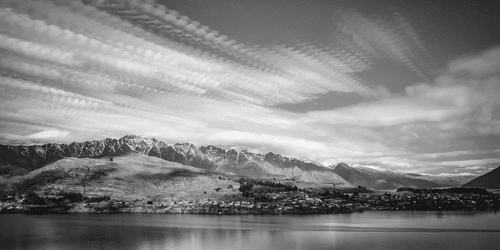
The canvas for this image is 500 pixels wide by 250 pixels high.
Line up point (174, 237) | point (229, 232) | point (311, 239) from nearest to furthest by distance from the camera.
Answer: point (311, 239) → point (174, 237) → point (229, 232)

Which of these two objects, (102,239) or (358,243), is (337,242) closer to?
(358,243)

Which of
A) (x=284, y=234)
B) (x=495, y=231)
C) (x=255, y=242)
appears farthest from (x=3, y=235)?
(x=495, y=231)

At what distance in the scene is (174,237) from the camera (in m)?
146

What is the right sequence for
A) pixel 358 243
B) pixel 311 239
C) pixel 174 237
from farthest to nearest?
pixel 174 237, pixel 311 239, pixel 358 243

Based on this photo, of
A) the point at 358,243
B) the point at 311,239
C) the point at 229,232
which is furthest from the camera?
the point at 229,232

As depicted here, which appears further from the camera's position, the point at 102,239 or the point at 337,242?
the point at 102,239

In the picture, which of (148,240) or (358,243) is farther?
(148,240)

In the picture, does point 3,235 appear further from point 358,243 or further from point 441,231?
point 441,231

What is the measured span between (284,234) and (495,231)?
3506 inches

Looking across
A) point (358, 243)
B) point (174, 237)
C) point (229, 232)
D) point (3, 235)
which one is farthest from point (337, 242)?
point (3, 235)

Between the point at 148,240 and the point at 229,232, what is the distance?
38608mm

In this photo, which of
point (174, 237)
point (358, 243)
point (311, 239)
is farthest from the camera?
→ point (174, 237)

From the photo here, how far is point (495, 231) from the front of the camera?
152750 mm

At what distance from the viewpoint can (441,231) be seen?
155250 mm
